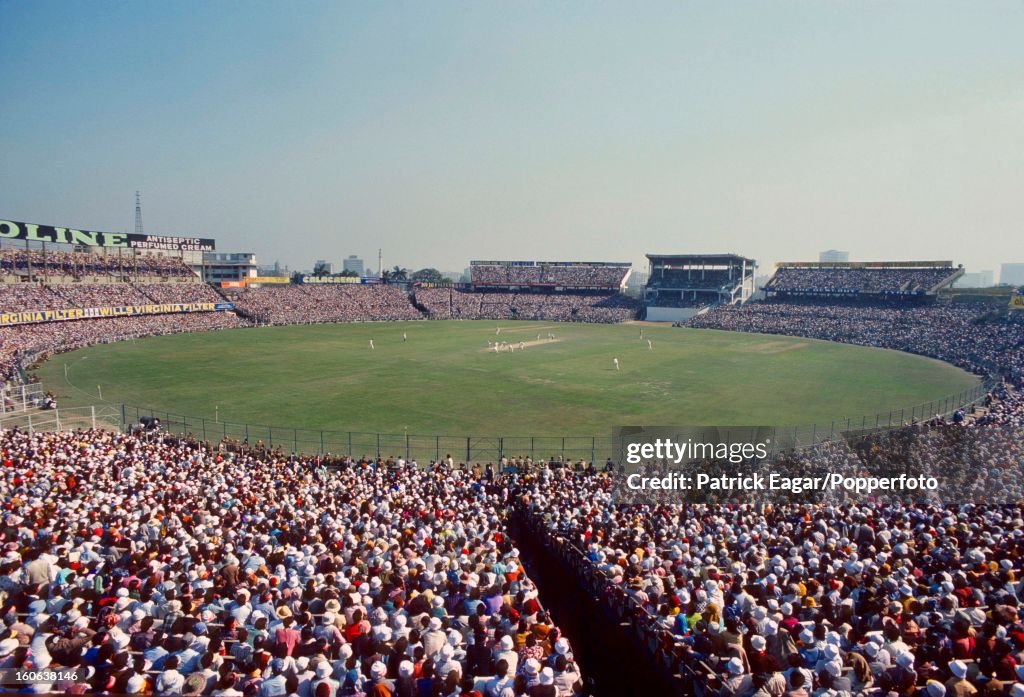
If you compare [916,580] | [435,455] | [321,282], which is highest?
[321,282]

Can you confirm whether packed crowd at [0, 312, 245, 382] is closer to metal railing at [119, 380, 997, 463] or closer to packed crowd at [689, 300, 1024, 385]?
metal railing at [119, 380, 997, 463]

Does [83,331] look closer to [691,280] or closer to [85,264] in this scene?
[85,264]

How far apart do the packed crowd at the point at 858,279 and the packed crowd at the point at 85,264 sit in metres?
Result: 94.2

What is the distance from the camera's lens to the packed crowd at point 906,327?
5206 centimetres

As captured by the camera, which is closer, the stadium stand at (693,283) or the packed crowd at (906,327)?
the packed crowd at (906,327)

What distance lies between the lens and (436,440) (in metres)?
25.9

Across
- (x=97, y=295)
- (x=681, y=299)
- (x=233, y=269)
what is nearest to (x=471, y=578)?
(x=97, y=295)

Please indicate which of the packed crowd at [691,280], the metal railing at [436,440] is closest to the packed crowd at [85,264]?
the metal railing at [436,440]

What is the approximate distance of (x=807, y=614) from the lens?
9555 millimetres

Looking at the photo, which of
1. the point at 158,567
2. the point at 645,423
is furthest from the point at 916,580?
the point at 645,423

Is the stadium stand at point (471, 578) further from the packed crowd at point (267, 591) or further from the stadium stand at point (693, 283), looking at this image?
the stadium stand at point (693, 283)

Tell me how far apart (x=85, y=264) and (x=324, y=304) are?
105ft

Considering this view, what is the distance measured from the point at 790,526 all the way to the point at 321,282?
10936cm

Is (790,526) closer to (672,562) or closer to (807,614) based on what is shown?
(672,562)
